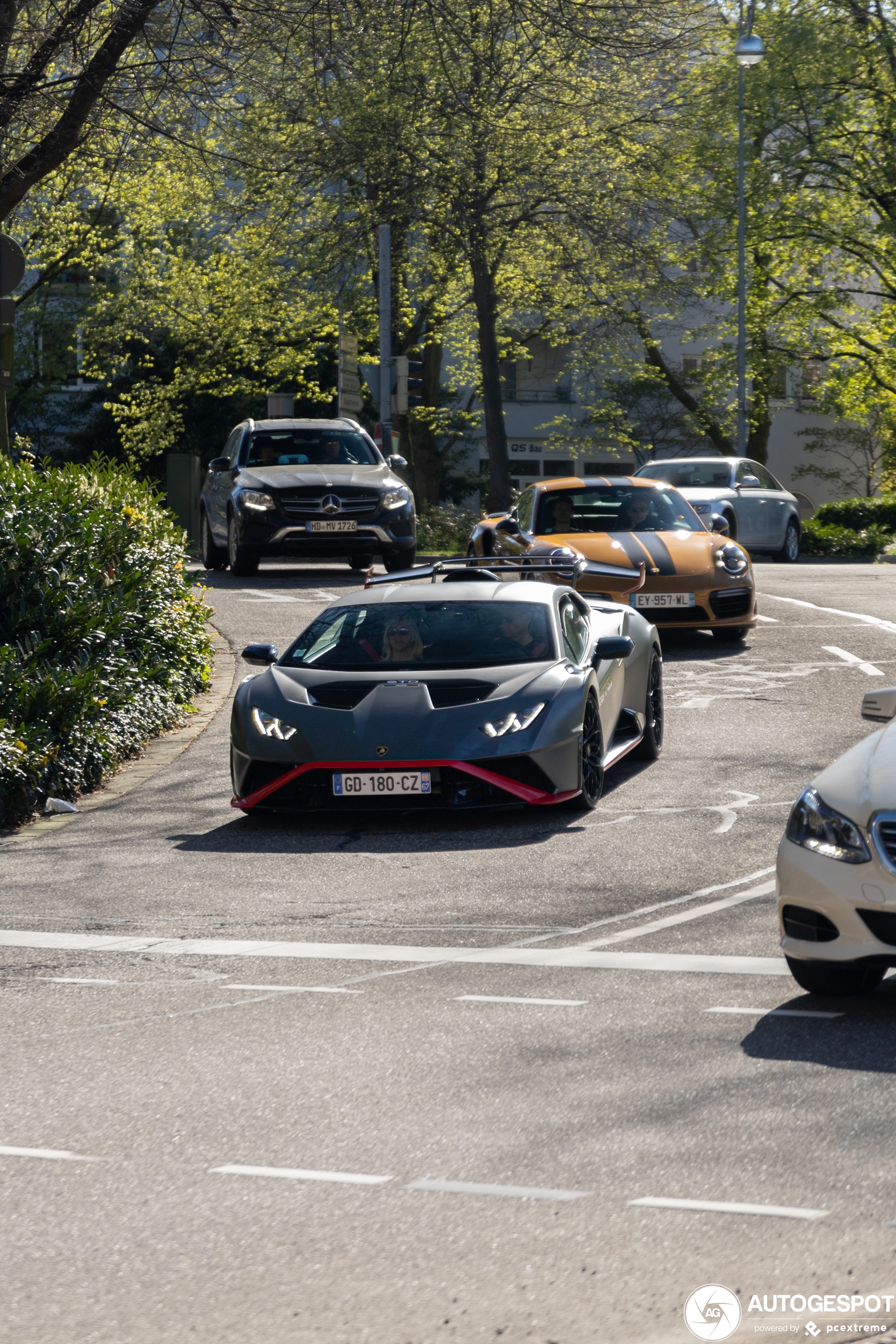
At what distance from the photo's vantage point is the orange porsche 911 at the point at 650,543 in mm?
16859

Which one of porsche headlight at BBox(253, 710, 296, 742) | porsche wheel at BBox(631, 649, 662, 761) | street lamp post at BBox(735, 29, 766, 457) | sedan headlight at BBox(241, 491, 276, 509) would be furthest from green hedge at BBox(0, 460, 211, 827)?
street lamp post at BBox(735, 29, 766, 457)

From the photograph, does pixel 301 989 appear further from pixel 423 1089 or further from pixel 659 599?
pixel 659 599

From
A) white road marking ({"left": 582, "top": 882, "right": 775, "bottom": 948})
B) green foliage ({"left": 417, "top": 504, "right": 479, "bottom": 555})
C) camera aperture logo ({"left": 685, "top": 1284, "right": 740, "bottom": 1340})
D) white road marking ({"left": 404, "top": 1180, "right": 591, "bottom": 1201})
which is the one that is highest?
camera aperture logo ({"left": 685, "top": 1284, "right": 740, "bottom": 1340})

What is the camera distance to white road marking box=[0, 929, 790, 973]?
6.82m

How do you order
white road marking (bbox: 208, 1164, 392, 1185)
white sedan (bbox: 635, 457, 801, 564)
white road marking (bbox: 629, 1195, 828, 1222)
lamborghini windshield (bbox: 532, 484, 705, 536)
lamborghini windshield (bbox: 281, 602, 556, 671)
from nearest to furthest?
white road marking (bbox: 629, 1195, 828, 1222)
white road marking (bbox: 208, 1164, 392, 1185)
lamborghini windshield (bbox: 281, 602, 556, 671)
lamborghini windshield (bbox: 532, 484, 705, 536)
white sedan (bbox: 635, 457, 801, 564)

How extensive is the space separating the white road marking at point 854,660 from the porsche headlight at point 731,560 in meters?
1.03

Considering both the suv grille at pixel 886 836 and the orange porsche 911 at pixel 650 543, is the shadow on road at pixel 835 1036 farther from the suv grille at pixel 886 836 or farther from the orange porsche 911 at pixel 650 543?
the orange porsche 911 at pixel 650 543

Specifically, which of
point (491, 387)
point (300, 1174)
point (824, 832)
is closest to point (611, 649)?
point (824, 832)

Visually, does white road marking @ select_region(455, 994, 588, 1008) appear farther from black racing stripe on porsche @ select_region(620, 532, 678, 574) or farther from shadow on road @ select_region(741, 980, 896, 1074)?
black racing stripe on porsche @ select_region(620, 532, 678, 574)

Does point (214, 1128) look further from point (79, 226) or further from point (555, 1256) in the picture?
point (79, 226)

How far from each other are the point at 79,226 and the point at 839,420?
85.0 ft

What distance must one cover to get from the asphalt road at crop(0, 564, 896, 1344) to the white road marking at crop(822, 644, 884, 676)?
5.94m

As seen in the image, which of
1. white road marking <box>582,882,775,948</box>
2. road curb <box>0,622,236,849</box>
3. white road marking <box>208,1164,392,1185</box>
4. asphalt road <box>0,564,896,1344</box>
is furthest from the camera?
road curb <box>0,622,236,849</box>

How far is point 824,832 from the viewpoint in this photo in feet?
19.9
